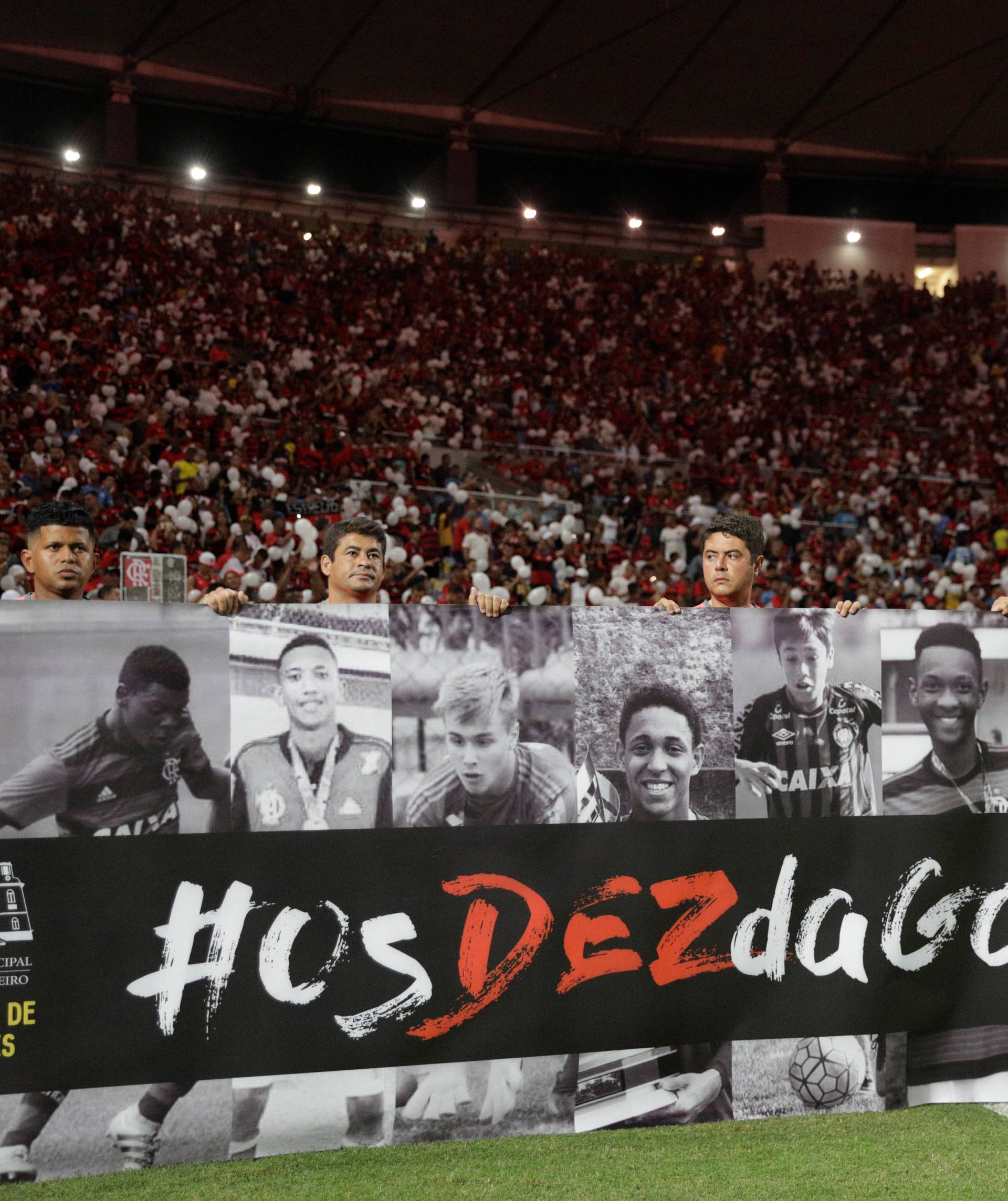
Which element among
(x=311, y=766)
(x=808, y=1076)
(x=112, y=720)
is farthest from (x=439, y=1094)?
(x=112, y=720)

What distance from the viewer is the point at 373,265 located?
903 inches

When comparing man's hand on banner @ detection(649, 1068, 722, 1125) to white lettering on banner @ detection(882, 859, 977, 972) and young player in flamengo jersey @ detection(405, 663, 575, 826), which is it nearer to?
white lettering on banner @ detection(882, 859, 977, 972)

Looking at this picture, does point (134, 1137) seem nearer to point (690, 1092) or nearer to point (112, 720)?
point (112, 720)

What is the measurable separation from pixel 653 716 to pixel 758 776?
400mm

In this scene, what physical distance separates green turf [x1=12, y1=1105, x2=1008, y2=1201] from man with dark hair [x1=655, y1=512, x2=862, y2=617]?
1743 millimetres

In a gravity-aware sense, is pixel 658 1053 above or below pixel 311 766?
below

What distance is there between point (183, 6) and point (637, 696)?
22.5m

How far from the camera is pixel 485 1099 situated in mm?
3744

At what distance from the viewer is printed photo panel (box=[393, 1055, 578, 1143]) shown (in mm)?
3697

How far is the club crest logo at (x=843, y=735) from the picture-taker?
4094mm

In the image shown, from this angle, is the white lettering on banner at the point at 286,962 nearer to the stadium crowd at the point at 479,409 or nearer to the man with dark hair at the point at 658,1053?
the man with dark hair at the point at 658,1053

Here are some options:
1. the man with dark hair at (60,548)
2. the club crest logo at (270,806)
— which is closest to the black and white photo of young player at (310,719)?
the club crest logo at (270,806)

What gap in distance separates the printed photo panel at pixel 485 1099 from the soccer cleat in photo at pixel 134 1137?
0.69 meters

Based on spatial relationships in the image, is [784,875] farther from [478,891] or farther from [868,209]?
[868,209]
